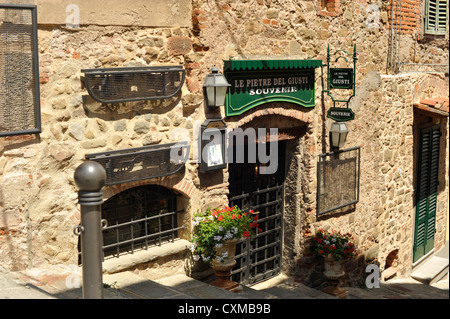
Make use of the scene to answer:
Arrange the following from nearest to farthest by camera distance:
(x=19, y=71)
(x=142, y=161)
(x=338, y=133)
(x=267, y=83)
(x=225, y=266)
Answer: (x=19, y=71), (x=142, y=161), (x=225, y=266), (x=267, y=83), (x=338, y=133)

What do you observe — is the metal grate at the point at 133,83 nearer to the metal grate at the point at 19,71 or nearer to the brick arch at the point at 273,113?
the metal grate at the point at 19,71

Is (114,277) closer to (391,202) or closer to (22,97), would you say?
(22,97)

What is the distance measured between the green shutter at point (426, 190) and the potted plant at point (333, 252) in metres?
3.22

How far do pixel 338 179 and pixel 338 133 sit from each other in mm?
754

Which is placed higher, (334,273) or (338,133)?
(338,133)

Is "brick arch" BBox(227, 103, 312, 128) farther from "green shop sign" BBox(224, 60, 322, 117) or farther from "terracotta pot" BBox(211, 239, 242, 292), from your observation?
"terracotta pot" BBox(211, 239, 242, 292)

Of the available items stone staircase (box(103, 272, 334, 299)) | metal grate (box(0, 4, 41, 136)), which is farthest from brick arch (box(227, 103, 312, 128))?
metal grate (box(0, 4, 41, 136))

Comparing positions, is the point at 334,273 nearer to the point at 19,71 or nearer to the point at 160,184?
the point at 160,184

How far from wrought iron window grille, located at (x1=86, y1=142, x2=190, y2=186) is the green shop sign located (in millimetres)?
836

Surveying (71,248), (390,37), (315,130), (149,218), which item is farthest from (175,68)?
(390,37)

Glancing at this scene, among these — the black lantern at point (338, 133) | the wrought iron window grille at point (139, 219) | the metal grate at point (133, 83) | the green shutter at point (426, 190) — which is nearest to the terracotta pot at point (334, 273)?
the black lantern at point (338, 133)

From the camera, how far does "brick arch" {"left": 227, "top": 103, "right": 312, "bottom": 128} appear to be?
7230mm

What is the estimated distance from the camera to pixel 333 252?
832cm

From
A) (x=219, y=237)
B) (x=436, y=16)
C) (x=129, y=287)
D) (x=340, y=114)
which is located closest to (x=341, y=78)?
(x=340, y=114)
